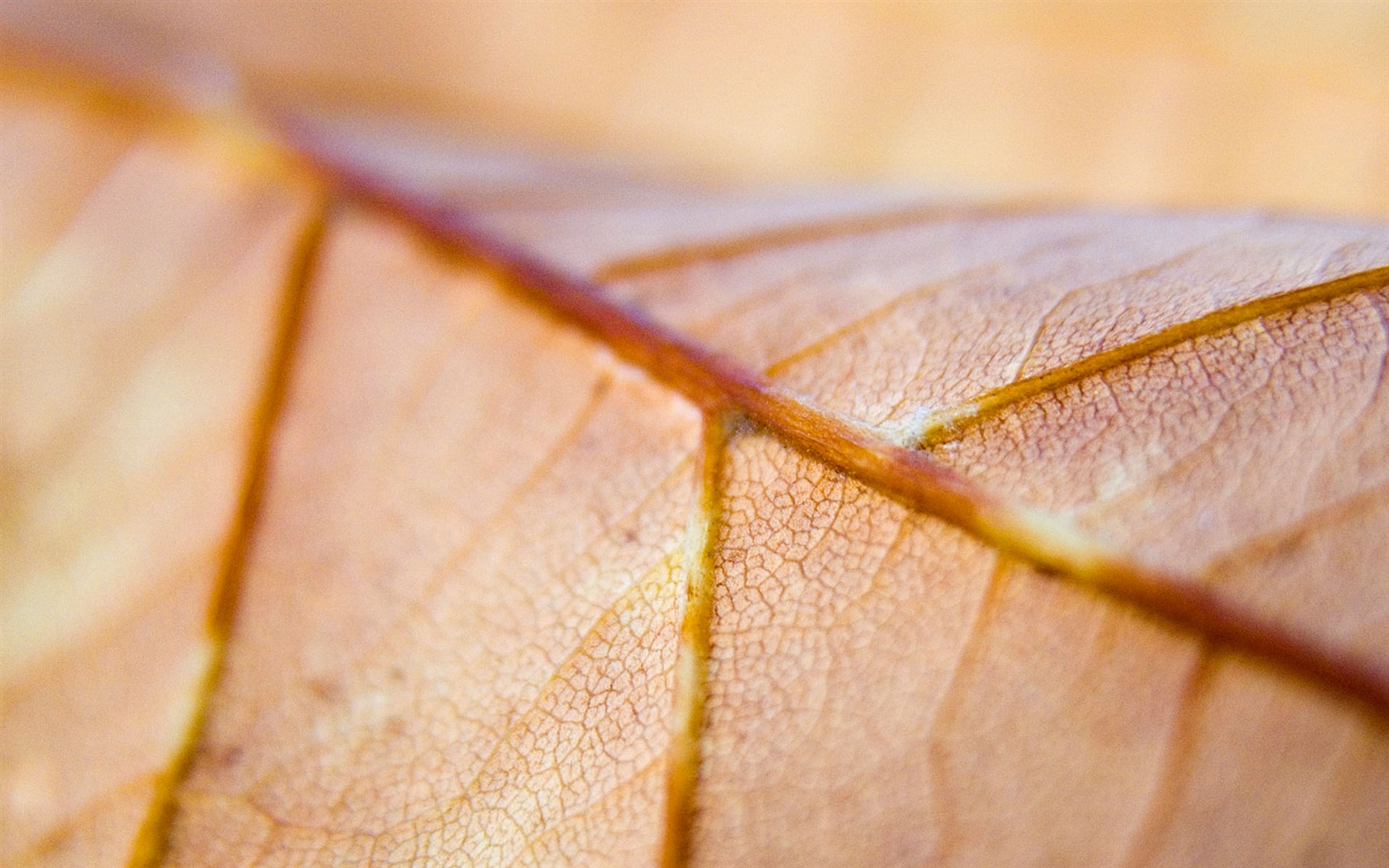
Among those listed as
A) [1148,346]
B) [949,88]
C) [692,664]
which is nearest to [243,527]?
[692,664]

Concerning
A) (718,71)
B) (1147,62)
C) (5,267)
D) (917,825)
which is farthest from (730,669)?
(1147,62)

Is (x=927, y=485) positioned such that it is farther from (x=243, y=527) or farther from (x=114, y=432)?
(x=114, y=432)

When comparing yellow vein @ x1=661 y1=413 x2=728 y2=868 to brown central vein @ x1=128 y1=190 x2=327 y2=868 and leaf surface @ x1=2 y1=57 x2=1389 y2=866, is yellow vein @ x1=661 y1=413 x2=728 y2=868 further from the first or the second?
brown central vein @ x1=128 y1=190 x2=327 y2=868

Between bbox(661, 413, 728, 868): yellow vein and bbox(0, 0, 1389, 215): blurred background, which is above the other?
bbox(0, 0, 1389, 215): blurred background

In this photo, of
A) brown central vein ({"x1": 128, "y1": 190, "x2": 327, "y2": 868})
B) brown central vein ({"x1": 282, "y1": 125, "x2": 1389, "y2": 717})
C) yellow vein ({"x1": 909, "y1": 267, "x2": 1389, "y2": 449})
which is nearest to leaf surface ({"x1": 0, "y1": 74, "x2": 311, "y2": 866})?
brown central vein ({"x1": 128, "y1": 190, "x2": 327, "y2": 868})

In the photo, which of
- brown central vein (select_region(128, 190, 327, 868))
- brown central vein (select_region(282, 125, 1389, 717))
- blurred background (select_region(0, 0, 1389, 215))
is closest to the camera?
brown central vein (select_region(282, 125, 1389, 717))

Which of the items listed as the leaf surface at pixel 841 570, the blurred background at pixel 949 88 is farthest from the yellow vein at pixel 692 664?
the blurred background at pixel 949 88
